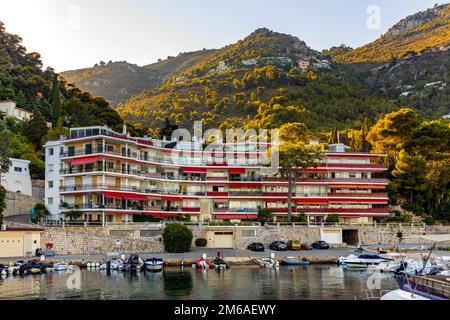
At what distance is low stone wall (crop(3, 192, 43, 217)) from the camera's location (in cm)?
7231

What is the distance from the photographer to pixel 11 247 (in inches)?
2415

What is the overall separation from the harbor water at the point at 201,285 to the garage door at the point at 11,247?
1145 centimetres

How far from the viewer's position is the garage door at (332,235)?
7588 cm

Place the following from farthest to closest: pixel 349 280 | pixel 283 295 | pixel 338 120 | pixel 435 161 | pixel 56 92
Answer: pixel 338 120, pixel 56 92, pixel 435 161, pixel 349 280, pixel 283 295

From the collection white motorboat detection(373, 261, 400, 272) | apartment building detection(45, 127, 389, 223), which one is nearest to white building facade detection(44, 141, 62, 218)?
apartment building detection(45, 127, 389, 223)

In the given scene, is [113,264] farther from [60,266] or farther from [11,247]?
[11,247]

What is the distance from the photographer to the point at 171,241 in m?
65.4

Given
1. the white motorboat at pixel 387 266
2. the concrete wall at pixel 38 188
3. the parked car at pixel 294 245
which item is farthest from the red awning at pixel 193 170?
the white motorboat at pixel 387 266

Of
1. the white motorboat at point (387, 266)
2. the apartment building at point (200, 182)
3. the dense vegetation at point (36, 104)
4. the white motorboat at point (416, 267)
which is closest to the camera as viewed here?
the white motorboat at point (416, 267)

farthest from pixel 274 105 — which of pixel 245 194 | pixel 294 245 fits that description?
pixel 294 245

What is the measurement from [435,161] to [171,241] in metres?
46.7

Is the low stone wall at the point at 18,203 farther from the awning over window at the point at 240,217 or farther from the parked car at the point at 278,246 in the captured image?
the parked car at the point at 278,246

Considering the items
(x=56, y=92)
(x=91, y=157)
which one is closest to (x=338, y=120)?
(x=56, y=92)

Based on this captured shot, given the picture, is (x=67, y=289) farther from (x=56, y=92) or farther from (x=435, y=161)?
(x=56, y=92)
